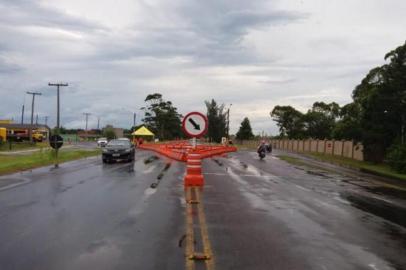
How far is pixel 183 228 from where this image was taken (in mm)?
9688

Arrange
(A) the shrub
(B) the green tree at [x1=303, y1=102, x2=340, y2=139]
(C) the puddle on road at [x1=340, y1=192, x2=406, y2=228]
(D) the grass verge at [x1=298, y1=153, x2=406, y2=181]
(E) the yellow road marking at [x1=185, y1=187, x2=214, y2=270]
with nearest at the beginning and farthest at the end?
(E) the yellow road marking at [x1=185, y1=187, x2=214, y2=270] < (C) the puddle on road at [x1=340, y1=192, x2=406, y2=228] < (D) the grass verge at [x1=298, y1=153, x2=406, y2=181] < (A) the shrub < (B) the green tree at [x1=303, y1=102, x2=340, y2=139]

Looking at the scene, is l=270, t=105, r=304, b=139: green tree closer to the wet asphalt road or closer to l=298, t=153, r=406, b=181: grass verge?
l=298, t=153, r=406, b=181: grass verge

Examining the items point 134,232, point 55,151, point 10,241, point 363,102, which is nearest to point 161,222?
point 134,232

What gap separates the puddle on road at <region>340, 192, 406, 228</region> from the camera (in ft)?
40.6

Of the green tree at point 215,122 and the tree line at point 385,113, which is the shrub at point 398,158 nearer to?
the tree line at point 385,113

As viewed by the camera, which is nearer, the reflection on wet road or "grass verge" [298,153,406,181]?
the reflection on wet road

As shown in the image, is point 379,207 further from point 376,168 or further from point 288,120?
point 288,120

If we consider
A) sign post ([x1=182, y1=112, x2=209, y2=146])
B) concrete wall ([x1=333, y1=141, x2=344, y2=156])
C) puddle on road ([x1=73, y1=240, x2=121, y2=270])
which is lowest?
puddle on road ([x1=73, y1=240, x2=121, y2=270])

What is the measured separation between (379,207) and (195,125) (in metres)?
6.32

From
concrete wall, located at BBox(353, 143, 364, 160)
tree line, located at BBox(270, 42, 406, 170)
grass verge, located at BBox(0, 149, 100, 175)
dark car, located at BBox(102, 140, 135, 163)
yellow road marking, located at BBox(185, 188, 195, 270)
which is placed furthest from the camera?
concrete wall, located at BBox(353, 143, 364, 160)

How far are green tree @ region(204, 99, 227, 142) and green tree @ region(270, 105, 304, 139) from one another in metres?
12.3

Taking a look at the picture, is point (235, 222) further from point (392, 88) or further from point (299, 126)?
point (299, 126)

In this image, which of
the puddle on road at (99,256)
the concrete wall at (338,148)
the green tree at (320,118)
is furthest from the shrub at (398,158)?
the green tree at (320,118)

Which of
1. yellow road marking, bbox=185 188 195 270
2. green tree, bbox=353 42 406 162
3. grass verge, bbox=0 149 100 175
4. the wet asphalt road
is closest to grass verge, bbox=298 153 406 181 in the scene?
green tree, bbox=353 42 406 162
